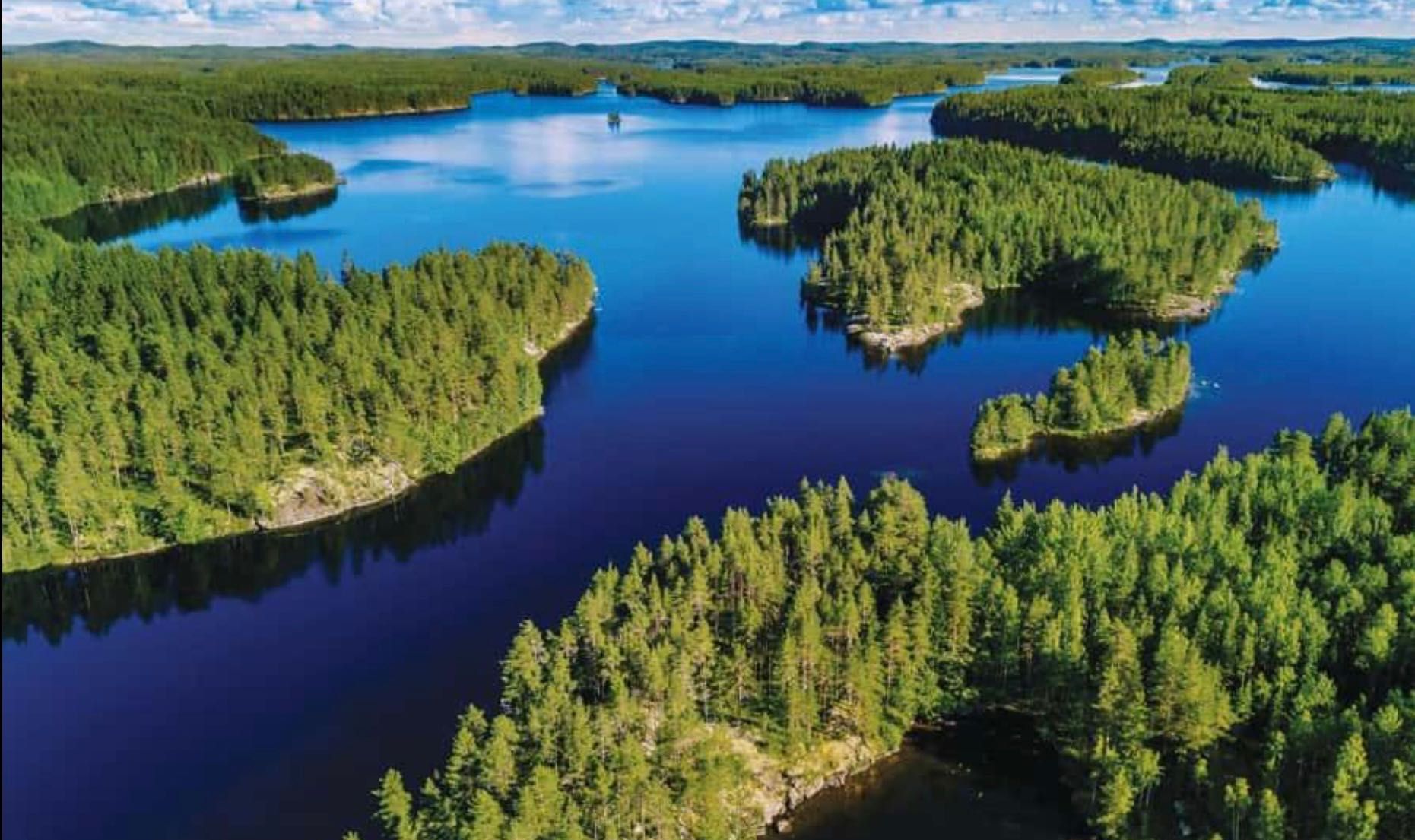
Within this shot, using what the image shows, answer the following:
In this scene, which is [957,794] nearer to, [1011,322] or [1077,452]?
[1077,452]

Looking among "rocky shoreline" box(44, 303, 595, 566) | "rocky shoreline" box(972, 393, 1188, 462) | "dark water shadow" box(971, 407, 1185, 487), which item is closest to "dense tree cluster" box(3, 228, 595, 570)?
"rocky shoreline" box(44, 303, 595, 566)

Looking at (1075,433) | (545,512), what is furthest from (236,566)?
(1075,433)

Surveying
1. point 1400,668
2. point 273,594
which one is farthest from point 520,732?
point 1400,668

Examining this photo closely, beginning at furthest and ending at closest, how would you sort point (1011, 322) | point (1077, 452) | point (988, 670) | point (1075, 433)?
point (1011, 322)
point (1075, 433)
point (1077, 452)
point (988, 670)

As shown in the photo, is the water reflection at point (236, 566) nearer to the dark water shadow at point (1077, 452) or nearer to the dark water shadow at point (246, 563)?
the dark water shadow at point (246, 563)

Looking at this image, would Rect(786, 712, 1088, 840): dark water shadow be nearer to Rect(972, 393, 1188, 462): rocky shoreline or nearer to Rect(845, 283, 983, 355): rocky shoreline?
Rect(972, 393, 1188, 462): rocky shoreline
